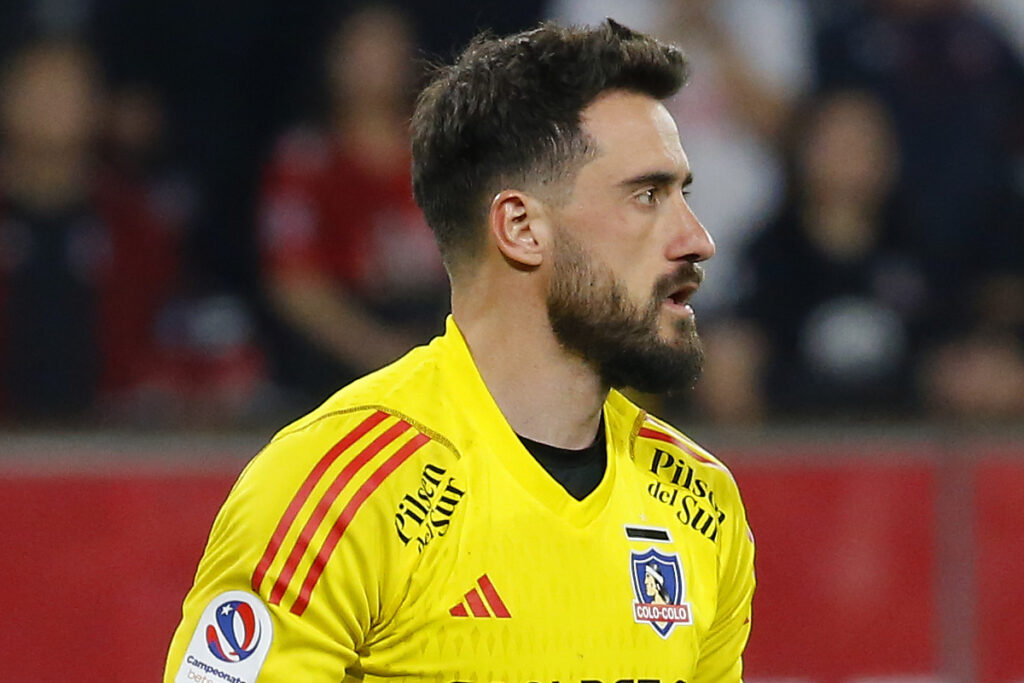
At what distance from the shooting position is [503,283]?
302 centimetres

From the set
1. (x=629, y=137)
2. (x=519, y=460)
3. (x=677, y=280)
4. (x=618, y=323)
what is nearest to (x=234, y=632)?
(x=519, y=460)

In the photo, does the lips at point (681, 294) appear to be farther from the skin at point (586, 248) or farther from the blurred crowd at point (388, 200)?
the blurred crowd at point (388, 200)

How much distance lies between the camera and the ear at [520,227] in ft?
9.74

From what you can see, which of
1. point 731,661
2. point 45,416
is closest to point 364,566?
point 731,661

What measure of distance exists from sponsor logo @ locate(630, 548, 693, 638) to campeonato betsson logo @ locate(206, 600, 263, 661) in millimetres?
654

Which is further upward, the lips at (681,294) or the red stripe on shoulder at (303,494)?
the lips at (681,294)

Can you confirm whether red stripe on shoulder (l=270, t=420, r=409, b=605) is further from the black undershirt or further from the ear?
the ear

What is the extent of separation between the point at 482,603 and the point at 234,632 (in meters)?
0.39

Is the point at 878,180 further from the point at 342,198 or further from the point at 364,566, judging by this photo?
the point at 364,566

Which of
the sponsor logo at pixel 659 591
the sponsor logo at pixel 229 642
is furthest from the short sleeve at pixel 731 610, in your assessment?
the sponsor logo at pixel 229 642

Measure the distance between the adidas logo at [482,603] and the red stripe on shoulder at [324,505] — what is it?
0.25 metres

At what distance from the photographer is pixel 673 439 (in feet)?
10.7

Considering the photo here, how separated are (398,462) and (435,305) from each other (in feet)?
10.7

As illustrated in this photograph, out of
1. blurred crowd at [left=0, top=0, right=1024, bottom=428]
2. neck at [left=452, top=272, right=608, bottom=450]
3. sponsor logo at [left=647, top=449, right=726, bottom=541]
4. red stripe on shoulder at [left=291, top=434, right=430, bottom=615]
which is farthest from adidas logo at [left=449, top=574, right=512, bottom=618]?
blurred crowd at [left=0, top=0, right=1024, bottom=428]
